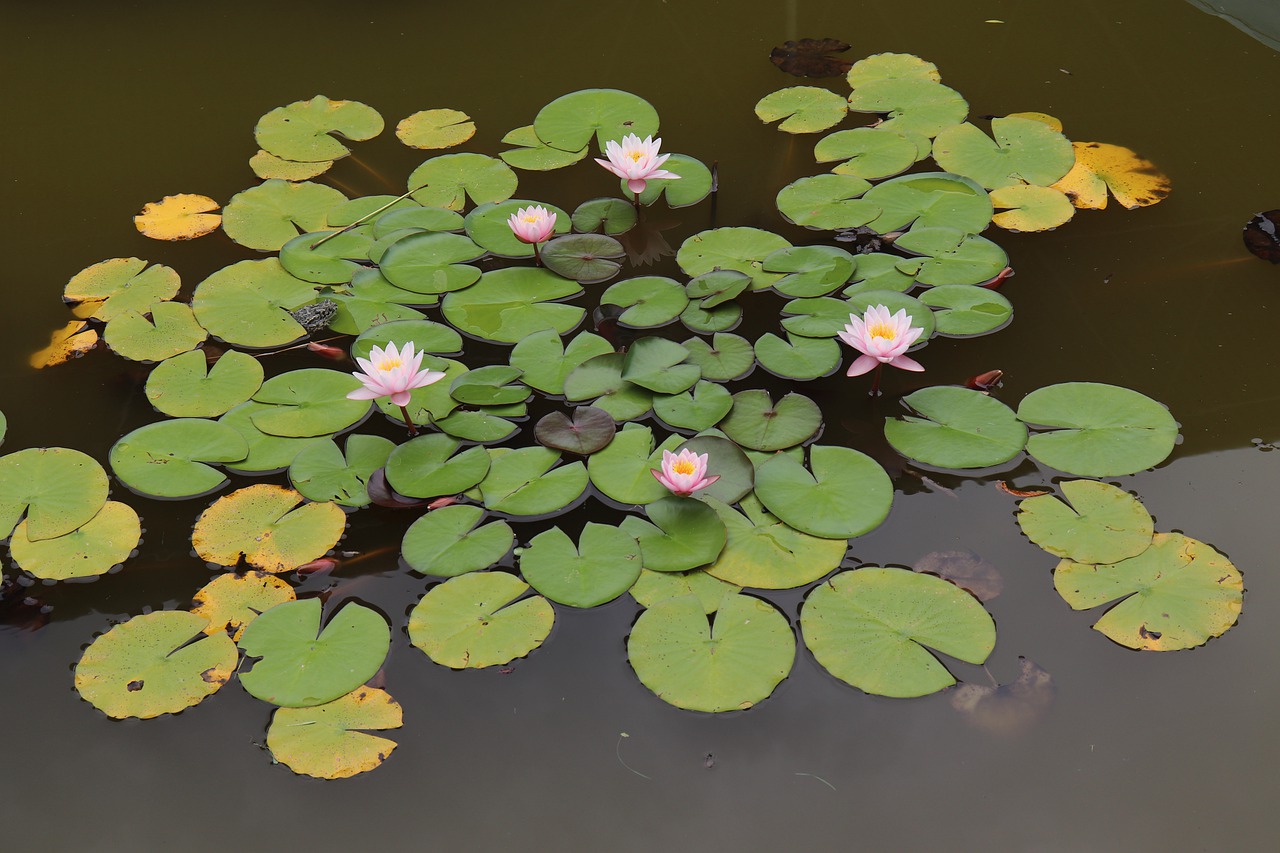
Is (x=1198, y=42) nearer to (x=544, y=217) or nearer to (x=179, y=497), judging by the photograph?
(x=544, y=217)

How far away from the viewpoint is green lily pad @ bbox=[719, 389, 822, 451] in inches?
107

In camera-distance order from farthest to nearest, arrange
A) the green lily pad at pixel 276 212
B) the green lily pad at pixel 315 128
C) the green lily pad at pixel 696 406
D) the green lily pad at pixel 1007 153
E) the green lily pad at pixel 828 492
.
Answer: the green lily pad at pixel 315 128 < the green lily pad at pixel 1007 153 < the green lily pad at pixel 276 212 < the green lily pad at pixel 696 406 < the green lily pad at pixel 828 492

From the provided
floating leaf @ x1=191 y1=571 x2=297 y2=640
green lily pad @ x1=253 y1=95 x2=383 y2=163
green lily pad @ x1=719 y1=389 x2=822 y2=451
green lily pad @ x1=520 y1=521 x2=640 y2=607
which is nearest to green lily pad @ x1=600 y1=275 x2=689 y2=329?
green lily pad @ x1=719 y1=389 x2=822 y2=451

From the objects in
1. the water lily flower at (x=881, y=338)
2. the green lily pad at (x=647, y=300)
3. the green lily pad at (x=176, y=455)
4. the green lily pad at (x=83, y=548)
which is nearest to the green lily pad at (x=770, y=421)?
the water lily flower at (x=881, y=338)

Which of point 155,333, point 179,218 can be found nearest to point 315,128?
point 179,218

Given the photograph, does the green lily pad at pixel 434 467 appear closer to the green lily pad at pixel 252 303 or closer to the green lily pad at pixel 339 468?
the green lily pad at pixel 339 468

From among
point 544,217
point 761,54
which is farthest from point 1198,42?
point 544,217

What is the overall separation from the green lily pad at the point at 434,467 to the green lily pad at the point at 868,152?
6.03ft

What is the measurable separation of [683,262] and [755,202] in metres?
0.49

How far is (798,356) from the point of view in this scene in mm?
2938

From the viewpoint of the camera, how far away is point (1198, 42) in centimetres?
413

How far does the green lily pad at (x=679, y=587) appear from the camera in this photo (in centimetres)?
243

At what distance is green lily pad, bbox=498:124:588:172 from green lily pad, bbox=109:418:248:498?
1.54 metres

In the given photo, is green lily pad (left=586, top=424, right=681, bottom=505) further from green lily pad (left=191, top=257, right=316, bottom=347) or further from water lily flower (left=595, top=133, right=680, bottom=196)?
green lily pad (left=191, top=257, right=316, bottom=347)
